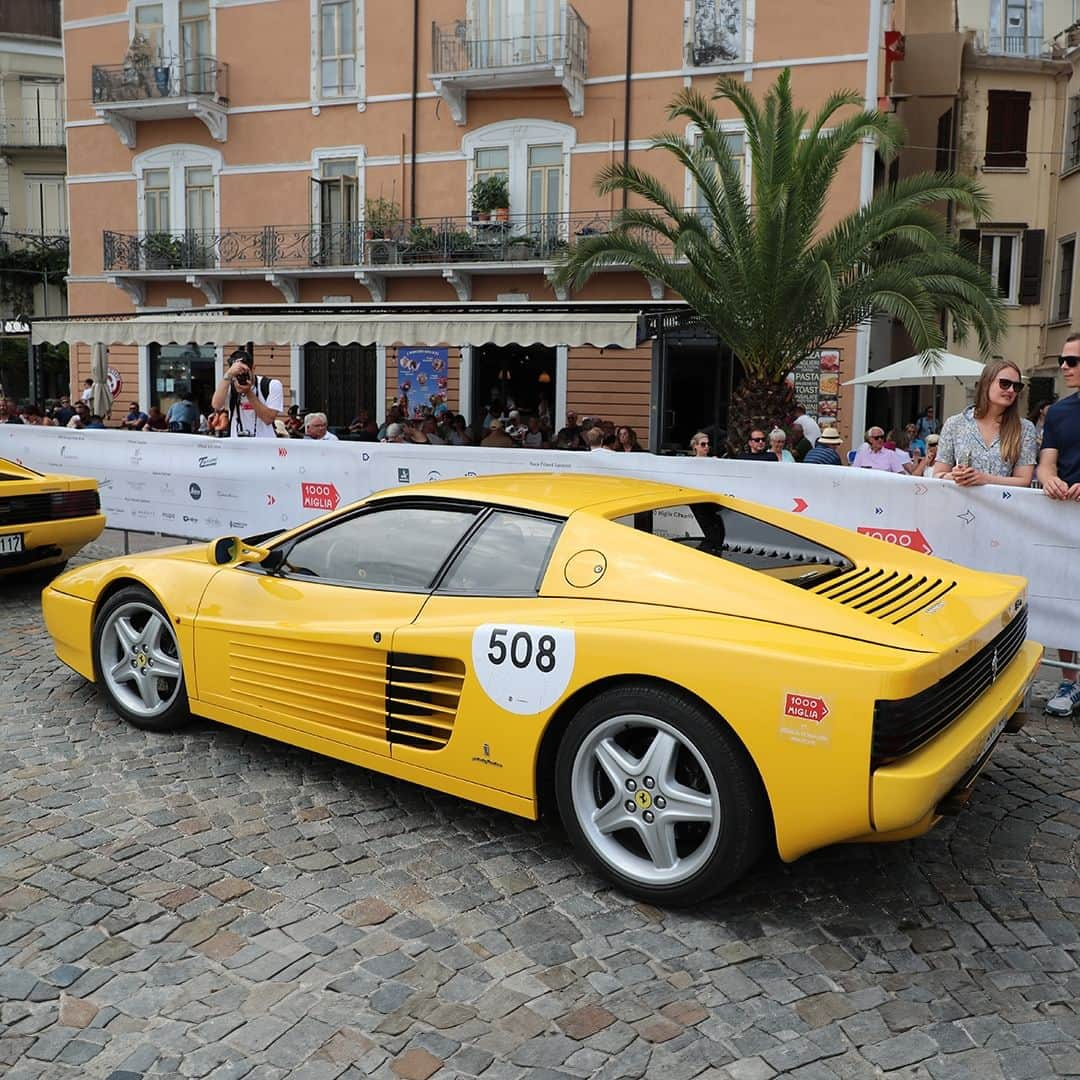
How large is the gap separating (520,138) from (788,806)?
21024 millimetres

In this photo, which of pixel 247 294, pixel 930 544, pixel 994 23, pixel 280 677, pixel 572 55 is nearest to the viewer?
pixel 280 677

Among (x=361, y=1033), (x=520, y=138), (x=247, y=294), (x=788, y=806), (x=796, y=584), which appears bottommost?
(x=361, y=1033)

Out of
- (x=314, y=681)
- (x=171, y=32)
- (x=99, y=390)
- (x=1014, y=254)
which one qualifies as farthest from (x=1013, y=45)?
(x=314, y=681)

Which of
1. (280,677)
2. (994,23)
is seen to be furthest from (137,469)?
(994,23)

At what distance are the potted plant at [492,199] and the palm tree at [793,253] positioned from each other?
7737 millimetres

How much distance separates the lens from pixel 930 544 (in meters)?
6.51

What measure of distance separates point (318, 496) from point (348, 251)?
15.0 meters

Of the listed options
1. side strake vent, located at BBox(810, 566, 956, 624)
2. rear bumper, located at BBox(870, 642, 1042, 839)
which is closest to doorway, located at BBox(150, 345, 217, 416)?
side strake vent, located at BBox(810, 566, 956, 624)

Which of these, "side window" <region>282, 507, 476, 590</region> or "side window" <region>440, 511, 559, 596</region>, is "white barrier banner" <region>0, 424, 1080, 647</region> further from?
"side window" <region>440, 511, 559, 596</region>

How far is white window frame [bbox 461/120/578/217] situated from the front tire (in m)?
18.1

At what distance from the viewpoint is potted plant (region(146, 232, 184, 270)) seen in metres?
24.3

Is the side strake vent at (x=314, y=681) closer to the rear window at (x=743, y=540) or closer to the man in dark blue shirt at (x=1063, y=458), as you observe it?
the rear window at (x=743, y=540)

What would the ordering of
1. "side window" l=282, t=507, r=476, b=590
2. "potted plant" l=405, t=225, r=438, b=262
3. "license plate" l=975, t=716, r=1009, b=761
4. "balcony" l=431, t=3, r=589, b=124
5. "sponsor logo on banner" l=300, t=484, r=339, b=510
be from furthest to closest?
"potted plant" l=405, t=225, r=438, b=262 < "balcony" l=431, t=3, r=589, b=124 < "sponsor logo on banner" l=300, t=484, r=339, b=510 < "side window" l=282, t=507, r=476, b=590 < "license plate" l=975, t=716, r=1009, b=761

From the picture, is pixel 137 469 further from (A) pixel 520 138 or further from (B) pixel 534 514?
(A) pixel 520 138
